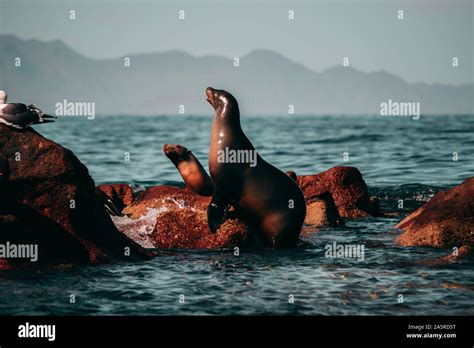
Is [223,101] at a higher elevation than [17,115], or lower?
higher

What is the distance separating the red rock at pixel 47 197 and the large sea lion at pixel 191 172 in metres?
3.74

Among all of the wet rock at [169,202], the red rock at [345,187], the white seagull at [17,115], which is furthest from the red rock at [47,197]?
the red rock at [345,187]

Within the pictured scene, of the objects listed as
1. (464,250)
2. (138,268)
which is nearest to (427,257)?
(464,250)

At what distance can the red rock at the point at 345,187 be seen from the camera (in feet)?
66.4

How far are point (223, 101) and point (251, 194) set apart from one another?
1.93 meters

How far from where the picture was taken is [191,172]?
16734 millimetres

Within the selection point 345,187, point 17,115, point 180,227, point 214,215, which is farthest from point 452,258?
point 17,115

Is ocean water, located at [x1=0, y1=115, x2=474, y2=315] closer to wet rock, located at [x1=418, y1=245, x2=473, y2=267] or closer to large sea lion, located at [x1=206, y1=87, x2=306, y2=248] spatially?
wet rock, located at [x1=418, y1=245, x2=473, y2=267]

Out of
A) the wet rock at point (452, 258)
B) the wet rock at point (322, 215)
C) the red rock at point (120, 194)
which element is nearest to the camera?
the wet rock at point (452, 258)

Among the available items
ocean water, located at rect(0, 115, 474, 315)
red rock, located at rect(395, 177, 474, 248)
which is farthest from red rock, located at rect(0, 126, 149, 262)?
red rock, located at rect(395, 177, 474, 248)

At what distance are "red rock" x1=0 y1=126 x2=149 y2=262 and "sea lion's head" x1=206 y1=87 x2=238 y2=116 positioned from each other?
347cm

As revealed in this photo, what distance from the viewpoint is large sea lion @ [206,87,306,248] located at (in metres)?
15.0

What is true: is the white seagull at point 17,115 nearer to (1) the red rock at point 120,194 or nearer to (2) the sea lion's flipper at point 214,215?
(2) the sea lion's flipper at point 214,215

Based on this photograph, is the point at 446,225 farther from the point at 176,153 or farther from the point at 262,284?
the point at 176,153
